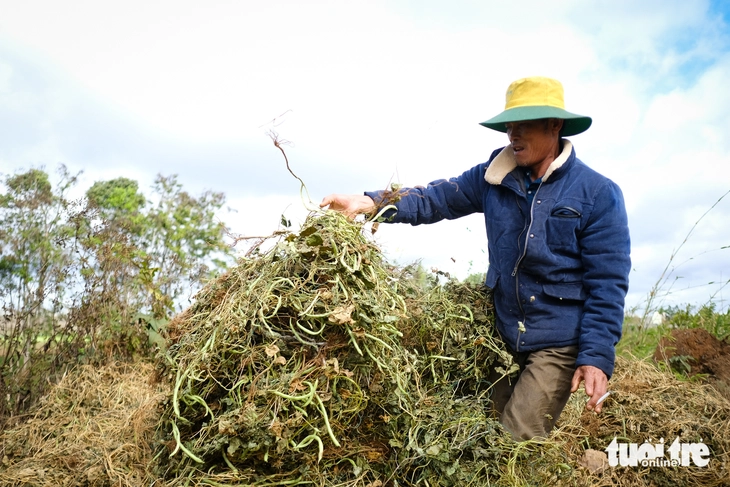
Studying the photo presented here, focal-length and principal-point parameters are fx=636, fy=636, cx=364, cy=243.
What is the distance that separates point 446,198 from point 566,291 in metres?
0.95

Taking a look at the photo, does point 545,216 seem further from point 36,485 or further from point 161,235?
point 161,235

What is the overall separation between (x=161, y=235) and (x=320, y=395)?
4726 mm

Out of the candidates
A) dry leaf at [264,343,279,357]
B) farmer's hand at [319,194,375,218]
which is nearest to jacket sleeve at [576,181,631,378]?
farmer's hand at [319,194,375,218]

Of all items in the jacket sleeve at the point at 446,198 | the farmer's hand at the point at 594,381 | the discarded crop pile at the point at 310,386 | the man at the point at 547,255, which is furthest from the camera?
the jacket sleeve at the point at 446,198

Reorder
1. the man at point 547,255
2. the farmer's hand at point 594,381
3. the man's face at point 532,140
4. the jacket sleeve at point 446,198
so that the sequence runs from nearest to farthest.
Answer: the farmer's hand at point 594,381
the man at point 547,255
the man's face at point 532,140
the jacket sleeve at point 446,198

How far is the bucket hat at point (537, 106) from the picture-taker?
3.48 m

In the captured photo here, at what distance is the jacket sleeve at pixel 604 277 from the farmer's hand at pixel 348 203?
1.18 metres

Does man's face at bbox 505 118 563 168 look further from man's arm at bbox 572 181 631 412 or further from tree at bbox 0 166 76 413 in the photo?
tree at bbox 0 166 76 413

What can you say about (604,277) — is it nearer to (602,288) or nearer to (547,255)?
(602,288)

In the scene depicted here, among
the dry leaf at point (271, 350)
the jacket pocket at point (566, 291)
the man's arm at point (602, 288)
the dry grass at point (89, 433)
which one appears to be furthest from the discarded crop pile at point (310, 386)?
the jacket pocket at point (566, 291)

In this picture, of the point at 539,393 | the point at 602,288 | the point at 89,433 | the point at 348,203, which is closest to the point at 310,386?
the point at 348,203

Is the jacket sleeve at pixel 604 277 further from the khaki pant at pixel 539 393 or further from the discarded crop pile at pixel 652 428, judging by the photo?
the discarded crop pile at pixel 652 428

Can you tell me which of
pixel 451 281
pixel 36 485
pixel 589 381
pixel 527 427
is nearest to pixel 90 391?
pixel 36 485

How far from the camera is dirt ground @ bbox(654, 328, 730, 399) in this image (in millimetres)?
5430
